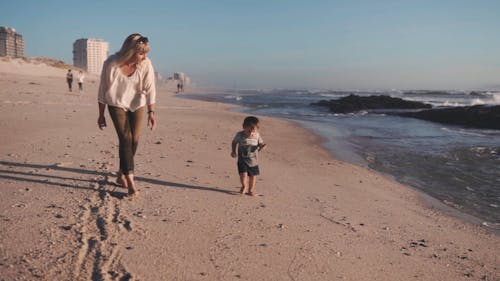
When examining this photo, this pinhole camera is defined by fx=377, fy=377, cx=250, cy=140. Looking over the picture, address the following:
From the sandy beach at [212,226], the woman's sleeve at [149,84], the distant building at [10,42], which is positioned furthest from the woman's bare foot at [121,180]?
the distant building at [10,42]

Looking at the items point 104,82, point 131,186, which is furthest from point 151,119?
point 131,186

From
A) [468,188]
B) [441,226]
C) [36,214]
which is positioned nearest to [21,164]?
[36,214]

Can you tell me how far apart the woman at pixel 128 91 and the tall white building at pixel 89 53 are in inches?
4335

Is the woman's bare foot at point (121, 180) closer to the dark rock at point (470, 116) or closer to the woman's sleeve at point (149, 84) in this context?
the woman's sleeve at point (149, 84)

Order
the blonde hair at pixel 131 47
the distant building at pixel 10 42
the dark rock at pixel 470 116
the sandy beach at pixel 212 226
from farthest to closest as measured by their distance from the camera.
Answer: the distant building at pixel 10 42, the dark rock at pixel 470 116, the blonde hair at pixel 131 47, the sandy beach at pixel 212 226

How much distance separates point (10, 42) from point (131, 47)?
11965cm

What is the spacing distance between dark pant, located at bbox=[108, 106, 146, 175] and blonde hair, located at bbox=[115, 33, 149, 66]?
1.64 ft

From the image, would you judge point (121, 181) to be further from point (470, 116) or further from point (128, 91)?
point (470, 116)

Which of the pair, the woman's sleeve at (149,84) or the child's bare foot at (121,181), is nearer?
the woman's sleeve at (149,84)

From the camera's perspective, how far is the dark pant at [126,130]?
383 cm

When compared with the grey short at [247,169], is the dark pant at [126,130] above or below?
above

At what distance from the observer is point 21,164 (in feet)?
16.1

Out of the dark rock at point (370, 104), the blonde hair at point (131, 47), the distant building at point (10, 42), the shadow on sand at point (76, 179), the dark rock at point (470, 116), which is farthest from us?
the distant building at point (10, 42)

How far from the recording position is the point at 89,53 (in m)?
106
